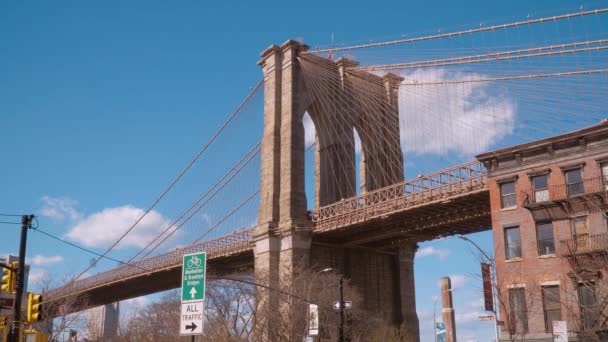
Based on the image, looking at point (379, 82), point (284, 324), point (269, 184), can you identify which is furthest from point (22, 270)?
point (379, 82)

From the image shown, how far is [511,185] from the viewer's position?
139 feet

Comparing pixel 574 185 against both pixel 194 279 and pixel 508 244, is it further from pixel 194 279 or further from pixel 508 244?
pixel 194 279

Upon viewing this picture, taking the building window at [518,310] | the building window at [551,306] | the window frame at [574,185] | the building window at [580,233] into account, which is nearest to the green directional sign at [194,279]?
the building window at [518,310]

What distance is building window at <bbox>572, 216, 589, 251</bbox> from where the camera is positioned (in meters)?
37.8

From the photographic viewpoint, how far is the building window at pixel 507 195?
4206 centimetres

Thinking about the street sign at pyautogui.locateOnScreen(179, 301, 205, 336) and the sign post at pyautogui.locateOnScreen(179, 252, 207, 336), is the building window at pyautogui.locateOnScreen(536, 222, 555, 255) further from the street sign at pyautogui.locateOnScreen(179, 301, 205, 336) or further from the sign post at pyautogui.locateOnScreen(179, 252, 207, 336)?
the street sign at pyautogui.locateOnScreen(179, 301, 205, 336)

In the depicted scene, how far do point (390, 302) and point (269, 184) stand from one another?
50.7ft

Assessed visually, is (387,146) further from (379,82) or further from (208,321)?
(208,321)

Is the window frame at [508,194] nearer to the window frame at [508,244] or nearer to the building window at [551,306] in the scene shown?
the window frame at [508,244]

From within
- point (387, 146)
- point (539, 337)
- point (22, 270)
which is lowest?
point (539, 337)

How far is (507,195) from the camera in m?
42.4

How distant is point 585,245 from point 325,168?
3028 cm

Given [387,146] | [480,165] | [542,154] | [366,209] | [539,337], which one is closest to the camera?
[539,337]

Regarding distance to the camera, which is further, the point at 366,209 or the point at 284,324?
the point at 366,209
